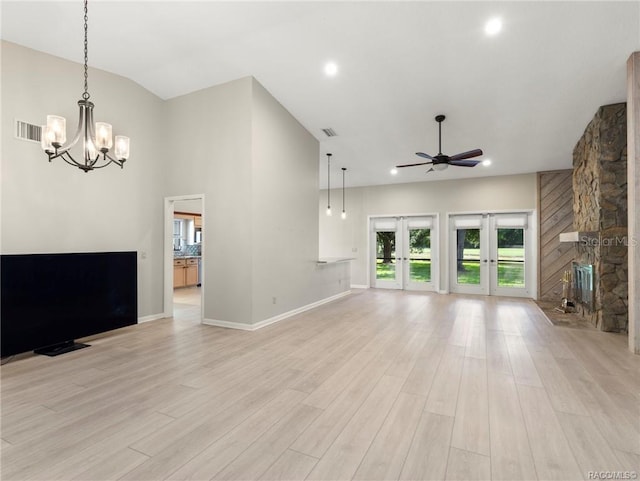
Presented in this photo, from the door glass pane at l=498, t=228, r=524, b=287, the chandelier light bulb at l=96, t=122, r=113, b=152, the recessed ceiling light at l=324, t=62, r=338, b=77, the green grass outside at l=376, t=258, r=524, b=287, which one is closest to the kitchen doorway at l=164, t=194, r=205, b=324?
the chandelier light bulb at l=96, t=122, r=113, b=152

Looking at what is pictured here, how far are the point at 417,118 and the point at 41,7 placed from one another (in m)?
5.31

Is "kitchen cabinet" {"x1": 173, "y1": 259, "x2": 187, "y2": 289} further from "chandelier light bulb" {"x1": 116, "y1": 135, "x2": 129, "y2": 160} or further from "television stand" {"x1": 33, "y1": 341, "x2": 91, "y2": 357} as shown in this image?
"chandelier light bulb" {"x1": 116, "y1": 135, "x2": 129, "y2": 160}

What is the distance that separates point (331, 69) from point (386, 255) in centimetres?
643

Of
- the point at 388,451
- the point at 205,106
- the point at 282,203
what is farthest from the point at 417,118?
the point at 388,451

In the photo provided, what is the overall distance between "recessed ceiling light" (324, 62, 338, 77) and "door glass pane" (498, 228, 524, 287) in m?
6.53

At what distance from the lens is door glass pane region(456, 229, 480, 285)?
864cm

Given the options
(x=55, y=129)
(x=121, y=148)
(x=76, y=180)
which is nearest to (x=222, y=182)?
(x=121, y=148)

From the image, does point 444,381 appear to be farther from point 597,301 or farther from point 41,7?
point 41,7

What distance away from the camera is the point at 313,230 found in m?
6.63

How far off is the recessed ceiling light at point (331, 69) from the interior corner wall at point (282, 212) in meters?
1.18

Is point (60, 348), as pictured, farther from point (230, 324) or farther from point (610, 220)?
point (610, 220)

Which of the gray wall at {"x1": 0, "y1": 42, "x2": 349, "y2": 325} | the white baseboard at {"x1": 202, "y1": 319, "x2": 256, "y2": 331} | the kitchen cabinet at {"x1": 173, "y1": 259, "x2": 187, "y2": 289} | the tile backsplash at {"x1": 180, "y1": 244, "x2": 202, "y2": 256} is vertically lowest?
the white baseboard at {"x1": 202, "y1": 319, "x2": 256, "y2": 331}

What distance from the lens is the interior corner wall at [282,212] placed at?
4.91 meters

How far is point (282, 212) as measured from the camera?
5.54 metres
